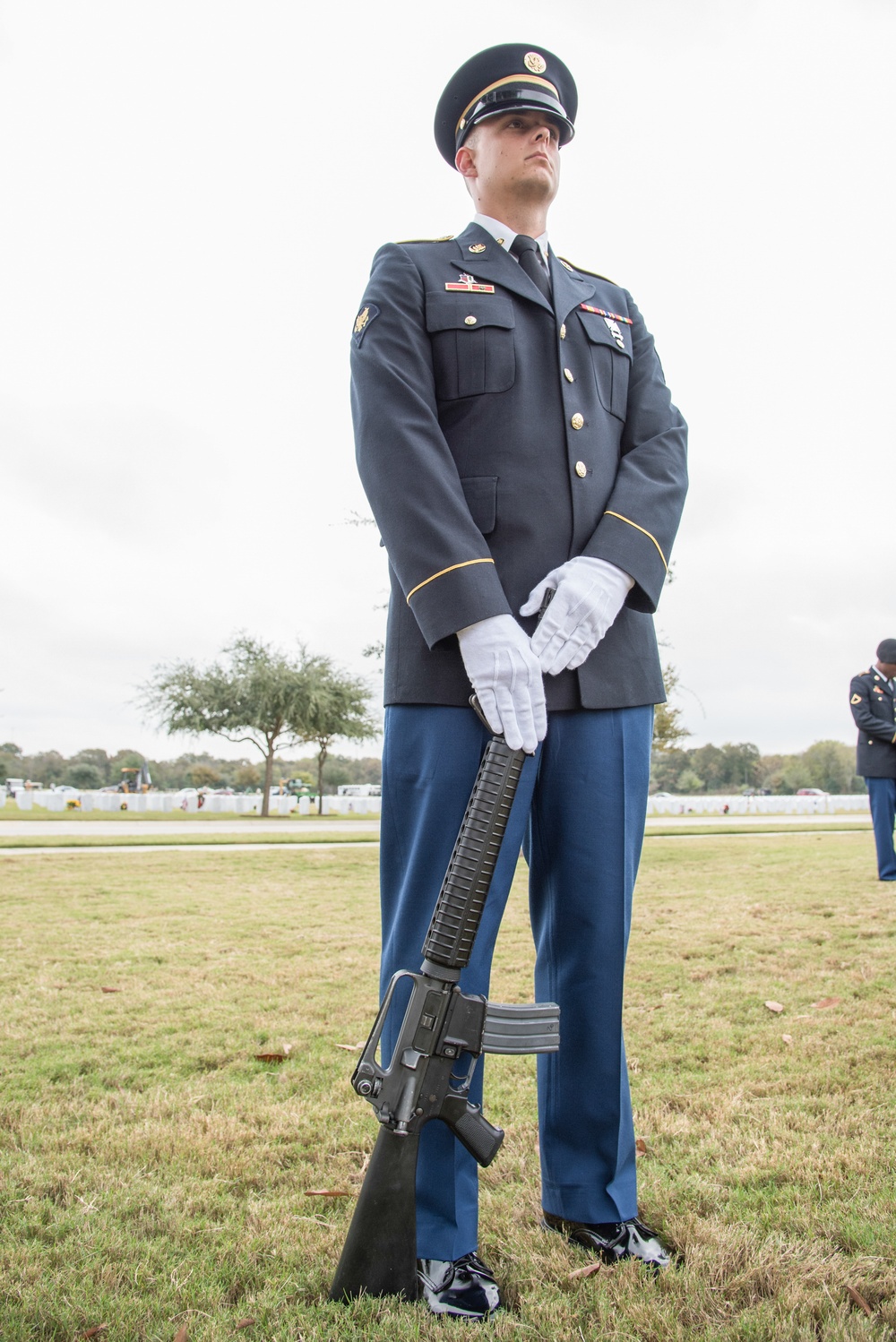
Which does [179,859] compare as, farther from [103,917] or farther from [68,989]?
[68,989]

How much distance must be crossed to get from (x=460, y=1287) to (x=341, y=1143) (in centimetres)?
84

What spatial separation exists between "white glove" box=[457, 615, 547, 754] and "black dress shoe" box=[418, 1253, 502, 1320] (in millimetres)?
1017

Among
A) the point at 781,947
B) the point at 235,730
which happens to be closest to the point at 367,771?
the point at 235,730

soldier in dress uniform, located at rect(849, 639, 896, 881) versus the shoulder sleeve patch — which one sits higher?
the shoulder sleeve patch

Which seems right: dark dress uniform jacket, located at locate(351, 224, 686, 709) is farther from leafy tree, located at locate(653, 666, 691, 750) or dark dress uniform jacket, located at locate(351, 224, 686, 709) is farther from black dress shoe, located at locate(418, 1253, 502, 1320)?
leafy tree, located at locate(653, 666, 691, 750)

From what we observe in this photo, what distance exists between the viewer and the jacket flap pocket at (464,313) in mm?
2033

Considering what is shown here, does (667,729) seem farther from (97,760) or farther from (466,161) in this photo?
(97,760)

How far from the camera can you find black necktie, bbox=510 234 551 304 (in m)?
2.19

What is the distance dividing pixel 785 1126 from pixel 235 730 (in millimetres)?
30351

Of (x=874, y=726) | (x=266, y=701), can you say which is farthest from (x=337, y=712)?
(x=874, y=726)

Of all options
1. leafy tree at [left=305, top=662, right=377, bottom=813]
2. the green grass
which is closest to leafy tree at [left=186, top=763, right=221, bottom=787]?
leafy tree at [left=305, top=662, right=377, bottom=813]

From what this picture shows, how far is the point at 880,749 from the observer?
26.3ft

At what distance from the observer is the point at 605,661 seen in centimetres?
197

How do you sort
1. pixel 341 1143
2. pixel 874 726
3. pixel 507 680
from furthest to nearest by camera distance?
1. pixel 874 726
2. pixel 341 1143
3. pixel 507 680
